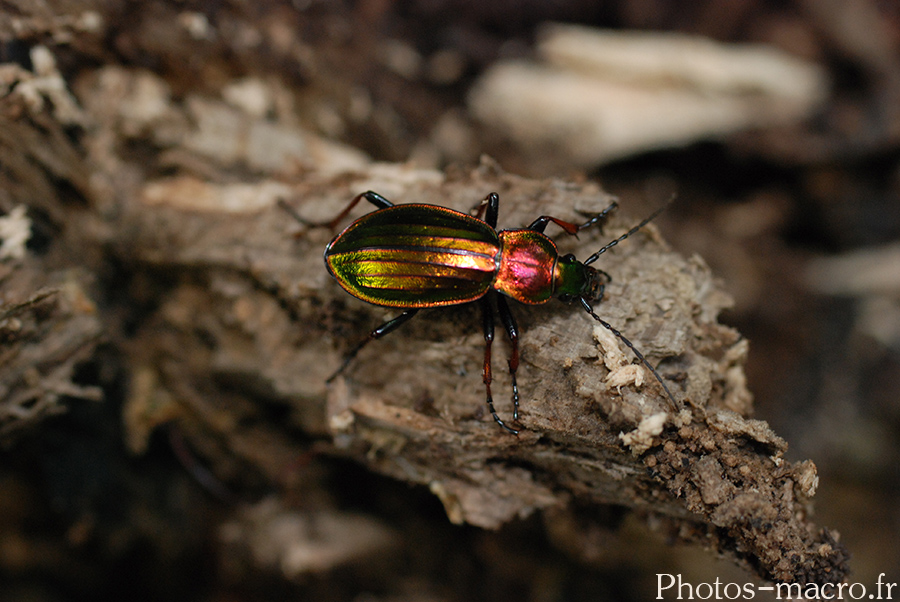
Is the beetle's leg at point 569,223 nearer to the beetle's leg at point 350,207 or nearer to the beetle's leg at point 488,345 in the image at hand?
the beetle's leg at point 488,345

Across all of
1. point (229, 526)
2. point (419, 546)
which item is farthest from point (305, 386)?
point (229, 526)

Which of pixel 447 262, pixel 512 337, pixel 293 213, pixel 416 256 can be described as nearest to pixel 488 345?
pixel 512 337

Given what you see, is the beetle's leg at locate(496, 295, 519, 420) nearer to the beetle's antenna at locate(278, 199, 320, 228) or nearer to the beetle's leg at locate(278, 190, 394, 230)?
the beetle's leg at locate(278, 190, 394, 230)

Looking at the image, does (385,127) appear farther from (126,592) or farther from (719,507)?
(126,592)

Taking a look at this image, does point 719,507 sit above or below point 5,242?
below

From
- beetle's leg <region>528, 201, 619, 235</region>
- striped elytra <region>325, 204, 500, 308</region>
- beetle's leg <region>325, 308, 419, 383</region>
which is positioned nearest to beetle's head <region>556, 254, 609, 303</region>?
beetle's leg <region>528, 201, 619, 235</region>

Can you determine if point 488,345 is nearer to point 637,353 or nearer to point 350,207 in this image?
point 637,353
